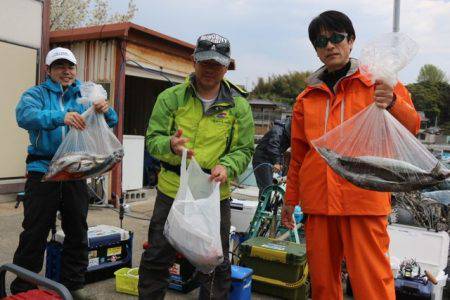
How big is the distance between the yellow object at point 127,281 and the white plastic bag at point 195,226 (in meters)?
1.44

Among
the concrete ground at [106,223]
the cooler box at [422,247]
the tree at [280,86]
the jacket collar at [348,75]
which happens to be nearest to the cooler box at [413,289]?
the cooler box at [422,247]

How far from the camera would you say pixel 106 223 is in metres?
6.00

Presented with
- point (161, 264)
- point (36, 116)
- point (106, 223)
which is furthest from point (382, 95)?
point (106, 223)

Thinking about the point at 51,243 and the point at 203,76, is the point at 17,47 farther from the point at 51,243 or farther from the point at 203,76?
the point at 203,76

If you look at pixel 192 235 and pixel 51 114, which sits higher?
pixel 51 114

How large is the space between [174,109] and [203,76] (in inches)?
10.6

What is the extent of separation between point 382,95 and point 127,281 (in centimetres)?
263

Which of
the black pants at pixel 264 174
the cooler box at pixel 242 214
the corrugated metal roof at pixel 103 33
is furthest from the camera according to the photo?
the corrugated metal roof at pixel 103 33

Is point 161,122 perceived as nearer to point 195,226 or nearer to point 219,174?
point 219,174

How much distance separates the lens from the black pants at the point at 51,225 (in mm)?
2951

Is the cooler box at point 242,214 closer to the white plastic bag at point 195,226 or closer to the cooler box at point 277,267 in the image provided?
the cooler box at point 277,267

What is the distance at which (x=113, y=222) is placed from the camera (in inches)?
240

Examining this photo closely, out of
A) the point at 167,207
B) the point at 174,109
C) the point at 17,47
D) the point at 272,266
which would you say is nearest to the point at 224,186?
the point at 167,207

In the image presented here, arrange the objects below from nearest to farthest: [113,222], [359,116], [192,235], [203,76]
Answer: [359,116] → [192,235] → [203,76] → [113,222]
